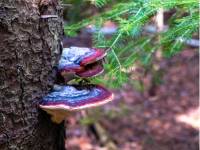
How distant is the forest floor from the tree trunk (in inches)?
143

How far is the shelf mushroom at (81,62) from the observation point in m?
1.93

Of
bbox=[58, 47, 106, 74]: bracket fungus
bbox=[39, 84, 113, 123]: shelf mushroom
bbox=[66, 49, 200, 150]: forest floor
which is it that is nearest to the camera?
bbox=[39, 84, 113, 123]: shelf mushroom

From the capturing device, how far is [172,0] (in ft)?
7.15

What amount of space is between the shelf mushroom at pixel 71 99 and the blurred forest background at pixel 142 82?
301mm

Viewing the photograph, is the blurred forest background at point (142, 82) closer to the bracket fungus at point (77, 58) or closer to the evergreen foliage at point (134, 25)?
the evergreen foliage at point (134, 25)

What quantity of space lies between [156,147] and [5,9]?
598 cm

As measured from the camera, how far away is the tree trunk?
1.81 meters

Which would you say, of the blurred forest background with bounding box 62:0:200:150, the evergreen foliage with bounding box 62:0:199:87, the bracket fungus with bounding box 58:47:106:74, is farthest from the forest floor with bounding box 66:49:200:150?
the bracket fungus with bounding box 58:47:106:74

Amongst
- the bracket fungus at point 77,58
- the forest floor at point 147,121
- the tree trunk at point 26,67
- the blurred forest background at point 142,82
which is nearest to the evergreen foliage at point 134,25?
the blurred forest background at point 142,82

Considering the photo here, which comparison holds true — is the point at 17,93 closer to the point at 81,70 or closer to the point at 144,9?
the point at 81,70

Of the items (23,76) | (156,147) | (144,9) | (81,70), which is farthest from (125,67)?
(156,147)

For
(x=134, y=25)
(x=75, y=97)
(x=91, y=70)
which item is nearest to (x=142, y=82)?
(x=134, y=25)

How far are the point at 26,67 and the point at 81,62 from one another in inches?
9.9

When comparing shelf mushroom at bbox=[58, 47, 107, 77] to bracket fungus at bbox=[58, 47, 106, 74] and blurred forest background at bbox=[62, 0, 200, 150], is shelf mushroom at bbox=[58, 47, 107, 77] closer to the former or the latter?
bracket fungus at bbox=[58, 47, 106, 74]
